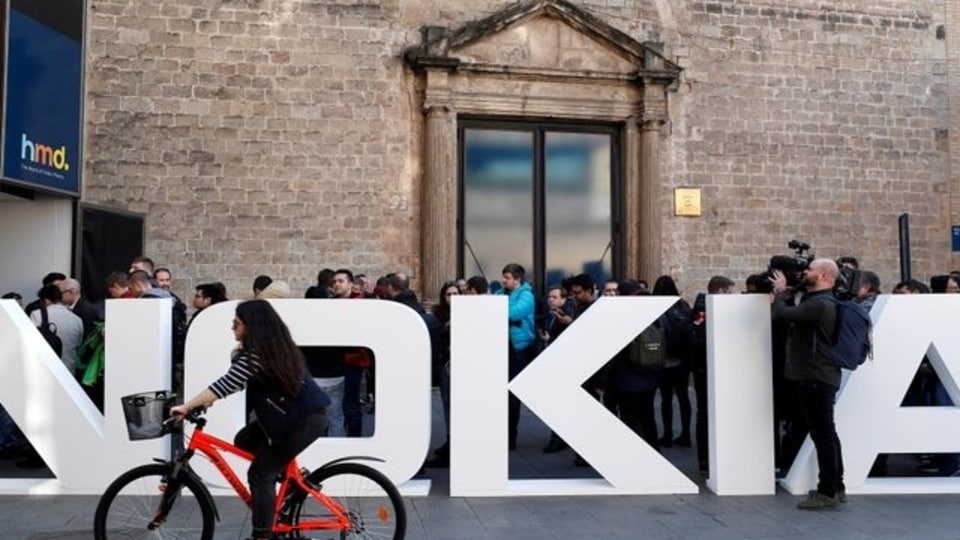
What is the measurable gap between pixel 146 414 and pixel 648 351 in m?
4.15

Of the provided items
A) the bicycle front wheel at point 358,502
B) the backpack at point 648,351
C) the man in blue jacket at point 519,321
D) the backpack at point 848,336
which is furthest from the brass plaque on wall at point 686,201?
the bicycle front wheel at point 358,502

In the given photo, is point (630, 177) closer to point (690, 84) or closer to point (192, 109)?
point (690, 84)

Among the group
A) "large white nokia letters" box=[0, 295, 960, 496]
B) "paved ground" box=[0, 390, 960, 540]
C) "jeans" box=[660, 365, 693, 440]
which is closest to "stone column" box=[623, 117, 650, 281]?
"jeans" box=[660, 365, 693, 440]

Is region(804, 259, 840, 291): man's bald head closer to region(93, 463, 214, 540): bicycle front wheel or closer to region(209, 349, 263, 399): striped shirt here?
region(209, 349, 263, 399): striped shirt

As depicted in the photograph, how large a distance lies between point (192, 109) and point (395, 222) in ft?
11.3

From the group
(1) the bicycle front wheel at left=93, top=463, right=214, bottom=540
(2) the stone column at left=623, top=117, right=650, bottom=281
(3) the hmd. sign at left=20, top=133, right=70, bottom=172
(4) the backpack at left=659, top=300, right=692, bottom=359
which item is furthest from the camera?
(2) the stone column at left=623, top=117, right=650, bottom=281

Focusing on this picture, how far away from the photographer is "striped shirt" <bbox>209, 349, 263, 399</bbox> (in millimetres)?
4508

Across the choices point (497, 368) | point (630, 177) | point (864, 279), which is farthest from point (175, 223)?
point (864, 279)

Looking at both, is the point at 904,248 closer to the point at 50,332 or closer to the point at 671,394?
→ the point at 671,394

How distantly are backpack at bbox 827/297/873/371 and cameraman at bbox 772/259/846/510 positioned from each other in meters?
0.05

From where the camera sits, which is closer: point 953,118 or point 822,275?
point 822,275

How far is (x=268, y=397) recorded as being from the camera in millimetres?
4547

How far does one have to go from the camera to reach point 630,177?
14938 mm

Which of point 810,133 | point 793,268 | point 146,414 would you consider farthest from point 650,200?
point 146,414
